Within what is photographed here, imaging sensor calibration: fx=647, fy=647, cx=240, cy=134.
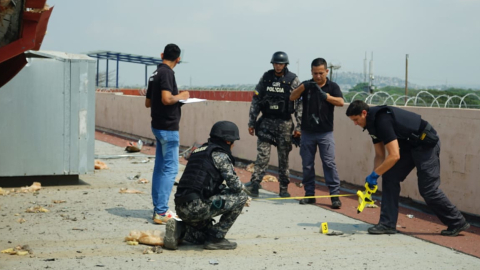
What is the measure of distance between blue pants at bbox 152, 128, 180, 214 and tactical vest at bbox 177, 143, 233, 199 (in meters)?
1.20

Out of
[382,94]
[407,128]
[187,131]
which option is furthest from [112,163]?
[407,128]

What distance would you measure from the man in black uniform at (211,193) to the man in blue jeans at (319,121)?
288 centimetres

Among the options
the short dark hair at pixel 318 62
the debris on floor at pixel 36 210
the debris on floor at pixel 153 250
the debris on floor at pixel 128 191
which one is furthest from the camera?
the debris on floor at pixel 128 191

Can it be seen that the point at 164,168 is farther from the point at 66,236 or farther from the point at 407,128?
the point at 407,128

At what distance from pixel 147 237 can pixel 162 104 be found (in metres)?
1.80

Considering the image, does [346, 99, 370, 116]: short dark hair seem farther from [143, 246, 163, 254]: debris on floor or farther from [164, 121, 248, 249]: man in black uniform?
[143, 246, 163, 254]: debris on floor

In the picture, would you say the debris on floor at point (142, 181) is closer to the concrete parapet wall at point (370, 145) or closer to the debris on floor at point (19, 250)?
the concrete parapet wall at point (370, 145)

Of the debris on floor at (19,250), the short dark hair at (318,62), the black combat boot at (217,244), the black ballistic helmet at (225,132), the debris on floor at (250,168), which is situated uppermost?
the short dark hair at (318,62)

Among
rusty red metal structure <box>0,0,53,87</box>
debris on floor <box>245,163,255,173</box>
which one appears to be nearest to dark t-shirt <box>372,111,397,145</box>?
rusty red metal structure <box>0,0,53,87</box>

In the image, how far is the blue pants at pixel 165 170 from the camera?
7.53m

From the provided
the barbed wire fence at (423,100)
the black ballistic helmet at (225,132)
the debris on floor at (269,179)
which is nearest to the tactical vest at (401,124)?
the black ballistic helmet at (225,132)

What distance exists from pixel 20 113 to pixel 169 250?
462 cm

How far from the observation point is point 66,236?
6773 mm

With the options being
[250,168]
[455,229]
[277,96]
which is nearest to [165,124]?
[277,96]
